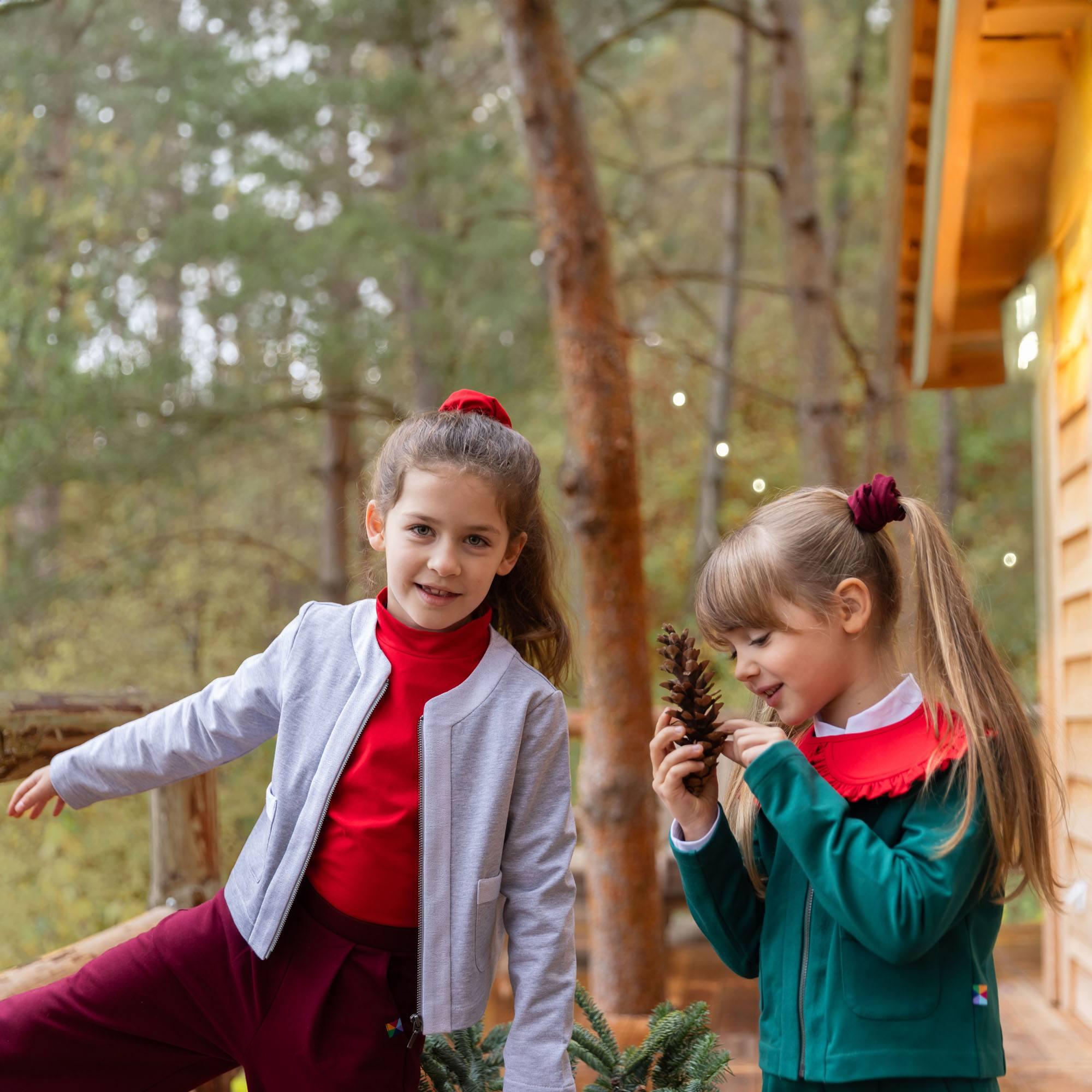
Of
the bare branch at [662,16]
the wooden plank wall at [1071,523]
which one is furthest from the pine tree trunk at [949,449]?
the wooden plank wall at [1071,523]

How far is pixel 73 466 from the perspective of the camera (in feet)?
22.1

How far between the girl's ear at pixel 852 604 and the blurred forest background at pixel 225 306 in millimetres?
2620

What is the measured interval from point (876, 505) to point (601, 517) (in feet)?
6.55

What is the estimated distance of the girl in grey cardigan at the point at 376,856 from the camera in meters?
1.68

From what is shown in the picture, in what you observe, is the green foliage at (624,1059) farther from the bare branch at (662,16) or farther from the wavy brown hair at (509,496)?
the bare branch at (662,16)

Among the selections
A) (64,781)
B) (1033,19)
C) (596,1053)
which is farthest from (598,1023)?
(1033,19)

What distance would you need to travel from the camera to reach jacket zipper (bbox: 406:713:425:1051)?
1.67 meters

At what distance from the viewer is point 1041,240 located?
4285 millimetres

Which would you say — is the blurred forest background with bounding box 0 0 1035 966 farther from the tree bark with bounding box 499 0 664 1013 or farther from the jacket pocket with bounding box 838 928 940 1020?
the jacket pocket with bounding box 838 928 940 1020

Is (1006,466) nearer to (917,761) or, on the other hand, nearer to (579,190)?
(579,190)

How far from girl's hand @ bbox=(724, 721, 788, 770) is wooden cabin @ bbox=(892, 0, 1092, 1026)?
2.28 metres

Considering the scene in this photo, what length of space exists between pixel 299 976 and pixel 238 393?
622 centimetres

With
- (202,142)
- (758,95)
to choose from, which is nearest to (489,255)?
(202,142)

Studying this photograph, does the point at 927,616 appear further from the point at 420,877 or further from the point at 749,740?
the point at 420,877
